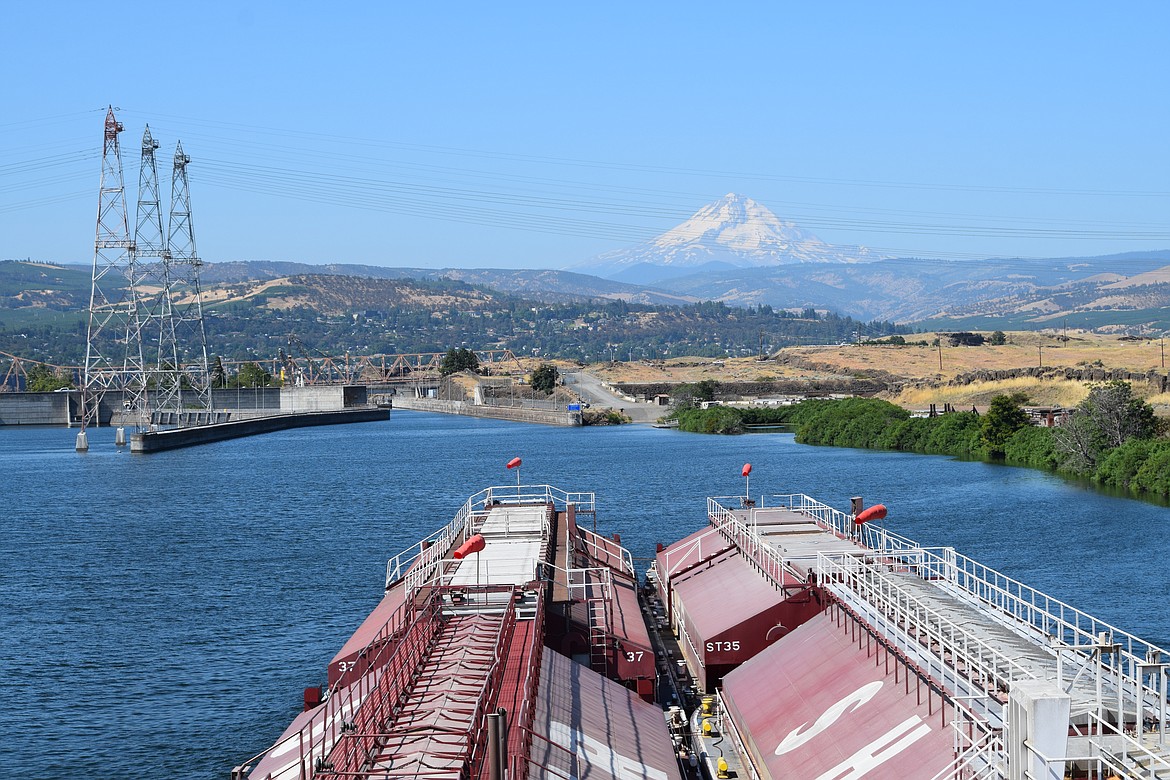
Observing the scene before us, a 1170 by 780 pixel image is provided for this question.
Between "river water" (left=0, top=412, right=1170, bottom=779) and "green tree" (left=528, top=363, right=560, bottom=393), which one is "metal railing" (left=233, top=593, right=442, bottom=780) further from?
"green tree" (left=528, top=363, right=560, bottom=393)

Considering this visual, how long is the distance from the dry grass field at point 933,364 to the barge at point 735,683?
294 feet

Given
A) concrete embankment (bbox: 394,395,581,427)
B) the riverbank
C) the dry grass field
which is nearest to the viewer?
the riverbank

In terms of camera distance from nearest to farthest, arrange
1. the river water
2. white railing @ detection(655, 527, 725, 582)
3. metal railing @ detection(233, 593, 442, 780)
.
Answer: metal railing @ detection(233, 593, 442, 780) < the river water < white railing @ detection(655, 527, 725, 582)

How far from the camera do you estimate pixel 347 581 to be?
43.1m

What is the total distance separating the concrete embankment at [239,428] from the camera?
109625 mm

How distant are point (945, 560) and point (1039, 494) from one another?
126ft

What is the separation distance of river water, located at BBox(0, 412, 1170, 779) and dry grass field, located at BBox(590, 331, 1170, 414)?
95.5 feet

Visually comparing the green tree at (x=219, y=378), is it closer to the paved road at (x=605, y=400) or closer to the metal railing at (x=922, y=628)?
the paved road at (x=605, y=400)

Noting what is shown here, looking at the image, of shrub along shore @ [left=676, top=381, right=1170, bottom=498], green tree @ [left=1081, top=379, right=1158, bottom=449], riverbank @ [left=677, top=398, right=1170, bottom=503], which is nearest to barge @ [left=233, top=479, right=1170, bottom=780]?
riverbank @ [left=677, top=398, right=1170, bottom=503]

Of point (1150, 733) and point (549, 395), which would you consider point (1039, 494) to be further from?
point (549, 395)

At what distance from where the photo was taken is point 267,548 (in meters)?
51.6

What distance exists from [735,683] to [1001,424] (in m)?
64.7

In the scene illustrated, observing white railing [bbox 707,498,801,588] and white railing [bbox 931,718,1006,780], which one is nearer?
white railing [bbox 931,718,1006,780]

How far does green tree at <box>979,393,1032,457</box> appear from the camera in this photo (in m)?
84.1
